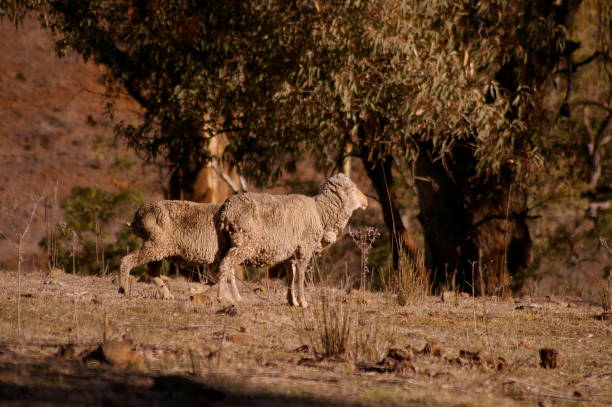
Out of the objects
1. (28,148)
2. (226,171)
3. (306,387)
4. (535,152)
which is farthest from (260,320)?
(28,148)

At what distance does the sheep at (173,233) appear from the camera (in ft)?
29.3

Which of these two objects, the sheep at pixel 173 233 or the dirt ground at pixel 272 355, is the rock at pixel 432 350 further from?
the sheep at pixel 173 233

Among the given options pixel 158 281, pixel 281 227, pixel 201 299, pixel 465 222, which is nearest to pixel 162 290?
pixel 158 281

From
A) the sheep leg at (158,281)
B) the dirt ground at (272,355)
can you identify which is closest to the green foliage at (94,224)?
the sheep leg at (158,281)

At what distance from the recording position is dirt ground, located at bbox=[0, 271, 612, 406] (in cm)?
470

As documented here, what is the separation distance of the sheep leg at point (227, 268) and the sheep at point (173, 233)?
2.38 ft

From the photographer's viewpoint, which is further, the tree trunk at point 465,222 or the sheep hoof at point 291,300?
the tree trunk at point 465,222

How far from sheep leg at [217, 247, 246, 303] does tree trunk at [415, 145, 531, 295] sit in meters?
6.73

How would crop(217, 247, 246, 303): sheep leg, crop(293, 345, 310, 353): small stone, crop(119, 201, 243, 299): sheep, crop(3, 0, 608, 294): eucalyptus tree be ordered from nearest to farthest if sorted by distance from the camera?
crop(293, 345, 310, 353): small stone
crop(217, 247, 246, 303): sheep leg
crop(119, 201, 243, 299): sheep
crop(3, 0, 608, 294): eucalyptus tree

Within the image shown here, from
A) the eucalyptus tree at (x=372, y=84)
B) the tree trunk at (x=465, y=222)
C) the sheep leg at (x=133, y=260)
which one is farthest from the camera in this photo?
the tree trunk at (x=465, y=222)

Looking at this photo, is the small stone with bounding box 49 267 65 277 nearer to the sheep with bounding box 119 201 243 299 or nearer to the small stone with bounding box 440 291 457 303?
the sheep with bounding box 119 201 243 299

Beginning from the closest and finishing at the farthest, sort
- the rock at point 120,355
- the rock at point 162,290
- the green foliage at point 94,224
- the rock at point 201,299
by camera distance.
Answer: the rock at point 120,355
the rock at point 201,299
the rock at point 162,290
the green foliage at point 94,224

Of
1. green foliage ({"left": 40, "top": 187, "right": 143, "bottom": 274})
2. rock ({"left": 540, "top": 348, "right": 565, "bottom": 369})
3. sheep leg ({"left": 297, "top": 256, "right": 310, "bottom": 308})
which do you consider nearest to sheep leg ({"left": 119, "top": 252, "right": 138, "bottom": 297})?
sheep leg ({"left": 297, "top": 256, "right": 310, "bottom": 308})

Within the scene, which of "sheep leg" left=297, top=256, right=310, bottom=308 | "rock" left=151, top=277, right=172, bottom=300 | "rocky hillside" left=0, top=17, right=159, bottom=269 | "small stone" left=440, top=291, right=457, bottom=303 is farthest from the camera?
"rocky hillside" left=0, top=17, right=159, bottom=269
